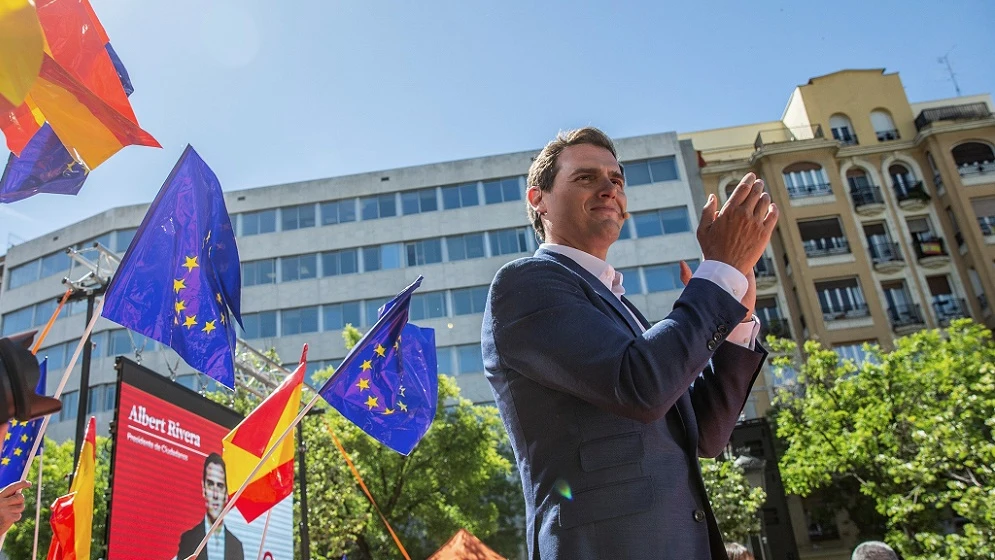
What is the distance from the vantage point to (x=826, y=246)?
119 ft

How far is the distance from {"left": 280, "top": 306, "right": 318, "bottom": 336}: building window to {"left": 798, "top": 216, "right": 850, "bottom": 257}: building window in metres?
21.9

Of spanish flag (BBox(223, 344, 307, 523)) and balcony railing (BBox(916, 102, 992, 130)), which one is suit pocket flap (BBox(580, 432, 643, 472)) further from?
balcony railing (BBox(916, 102, 992, 130))

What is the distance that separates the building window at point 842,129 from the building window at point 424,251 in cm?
2005

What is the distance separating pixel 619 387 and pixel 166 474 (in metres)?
9.54

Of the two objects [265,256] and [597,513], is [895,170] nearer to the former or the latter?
[265,256]

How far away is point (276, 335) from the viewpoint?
116ft

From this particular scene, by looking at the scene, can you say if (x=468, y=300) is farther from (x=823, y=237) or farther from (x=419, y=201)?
(x=823, y=237)

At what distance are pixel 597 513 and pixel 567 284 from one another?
0.56 metres

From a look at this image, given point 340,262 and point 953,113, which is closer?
point 340,262

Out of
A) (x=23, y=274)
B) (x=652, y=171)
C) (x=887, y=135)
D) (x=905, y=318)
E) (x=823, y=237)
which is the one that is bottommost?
(x=905, y=318)

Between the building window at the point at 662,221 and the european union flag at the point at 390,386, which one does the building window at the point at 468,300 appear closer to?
the building window at the point at 662,221

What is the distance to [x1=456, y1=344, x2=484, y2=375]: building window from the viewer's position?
1321 inches

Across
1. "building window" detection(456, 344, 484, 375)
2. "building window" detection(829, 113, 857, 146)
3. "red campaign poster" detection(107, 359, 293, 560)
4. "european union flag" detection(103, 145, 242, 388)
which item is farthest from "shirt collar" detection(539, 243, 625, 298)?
"building window" detection(829, 113, 857, 146)

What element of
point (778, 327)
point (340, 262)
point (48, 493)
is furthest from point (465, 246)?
point (48, 493)
